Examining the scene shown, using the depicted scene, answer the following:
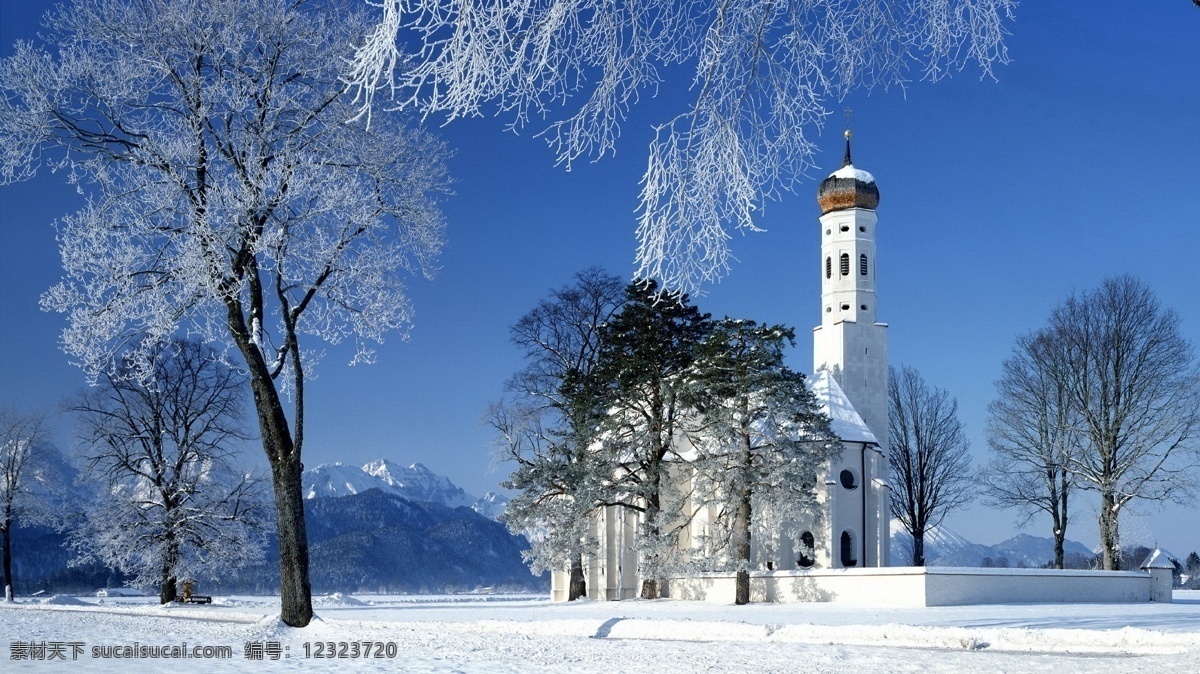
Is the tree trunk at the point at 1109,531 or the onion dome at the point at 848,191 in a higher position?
the onion dome at the point at 848,191

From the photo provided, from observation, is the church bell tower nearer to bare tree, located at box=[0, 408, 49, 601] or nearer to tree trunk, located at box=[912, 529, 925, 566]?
tree trunk, located at box=[912, 529, 925, 566]

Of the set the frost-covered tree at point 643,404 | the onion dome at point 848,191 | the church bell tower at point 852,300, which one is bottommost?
the frost-covered tree at point 643,404

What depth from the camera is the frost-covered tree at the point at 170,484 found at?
35.1 meters

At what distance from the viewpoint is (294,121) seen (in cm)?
1578

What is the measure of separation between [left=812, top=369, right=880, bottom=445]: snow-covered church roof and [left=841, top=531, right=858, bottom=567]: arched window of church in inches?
138

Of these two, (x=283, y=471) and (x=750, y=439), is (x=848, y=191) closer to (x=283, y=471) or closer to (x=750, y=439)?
(x=750, y=439)

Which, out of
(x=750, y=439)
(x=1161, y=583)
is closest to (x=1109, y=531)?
(x=1161, y=583)

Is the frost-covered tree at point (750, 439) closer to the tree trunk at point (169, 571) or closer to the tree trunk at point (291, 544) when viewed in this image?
the tree trunk at point (169, 571)

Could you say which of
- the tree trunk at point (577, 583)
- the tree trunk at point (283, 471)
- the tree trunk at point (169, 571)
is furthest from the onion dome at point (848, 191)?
the tree trunk at point (283, 471)

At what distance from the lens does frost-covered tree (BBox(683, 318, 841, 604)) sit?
31.5 meters

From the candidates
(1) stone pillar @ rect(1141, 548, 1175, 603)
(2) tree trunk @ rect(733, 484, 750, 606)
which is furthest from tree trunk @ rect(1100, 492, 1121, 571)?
(2) tree trunk @ rect(733, 484, 750, 606)

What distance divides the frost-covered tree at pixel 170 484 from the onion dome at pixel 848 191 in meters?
28.2

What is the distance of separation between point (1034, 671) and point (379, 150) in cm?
1120

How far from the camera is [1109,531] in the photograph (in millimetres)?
36406
